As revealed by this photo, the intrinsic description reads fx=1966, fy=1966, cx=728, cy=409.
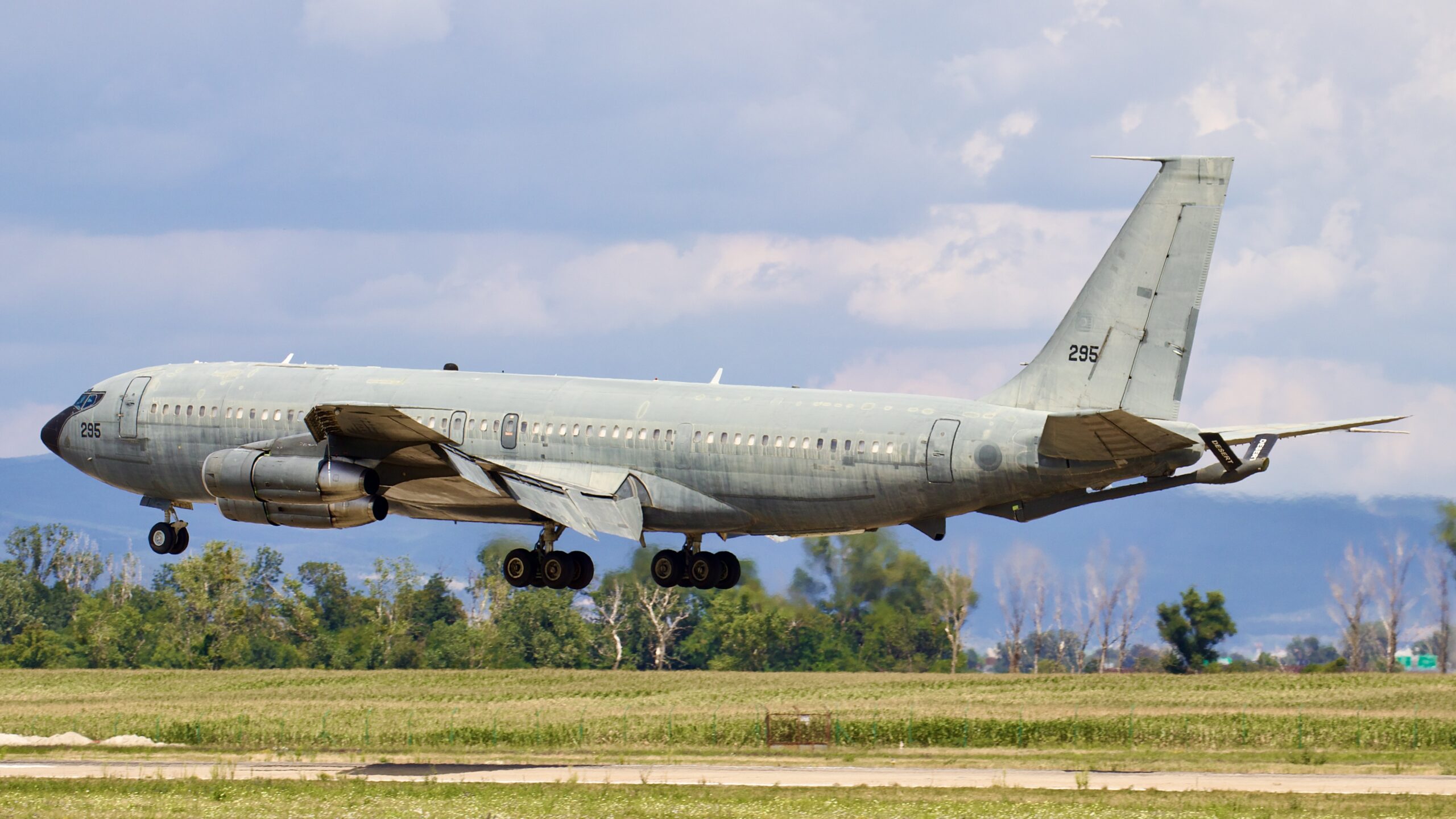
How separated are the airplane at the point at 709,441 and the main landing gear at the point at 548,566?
0.06m

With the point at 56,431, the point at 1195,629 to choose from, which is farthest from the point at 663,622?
the point at 56,431

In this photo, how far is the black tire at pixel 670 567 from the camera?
5428 cm

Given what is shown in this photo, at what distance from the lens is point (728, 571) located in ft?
177

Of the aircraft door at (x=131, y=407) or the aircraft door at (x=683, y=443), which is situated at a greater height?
the aircraft door at (x=131, y=407)

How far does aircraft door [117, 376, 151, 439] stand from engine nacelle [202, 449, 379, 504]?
8.01 metres

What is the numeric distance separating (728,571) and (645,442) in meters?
4.84

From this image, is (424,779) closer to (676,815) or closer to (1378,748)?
(676,815)

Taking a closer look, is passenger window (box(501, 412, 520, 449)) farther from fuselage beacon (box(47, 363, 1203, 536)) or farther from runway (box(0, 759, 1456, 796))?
runway (box(0, 759, 1456, 796))

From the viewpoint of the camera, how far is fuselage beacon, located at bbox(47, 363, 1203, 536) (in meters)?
47.6

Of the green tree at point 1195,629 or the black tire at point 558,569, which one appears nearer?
the black tire at point 558,569

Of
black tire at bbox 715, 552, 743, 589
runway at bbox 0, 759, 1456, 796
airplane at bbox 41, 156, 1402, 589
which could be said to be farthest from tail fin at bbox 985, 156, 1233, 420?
black tire at bbox 715, 552, 743, 589

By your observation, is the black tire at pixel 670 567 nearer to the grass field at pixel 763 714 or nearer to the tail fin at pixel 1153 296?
the grass field at pixel 763 714

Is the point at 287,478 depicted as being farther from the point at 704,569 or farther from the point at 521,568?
the point at 704,569

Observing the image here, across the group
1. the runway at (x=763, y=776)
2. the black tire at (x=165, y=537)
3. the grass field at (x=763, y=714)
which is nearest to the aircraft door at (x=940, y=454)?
the runway at (x=763, y=776)
